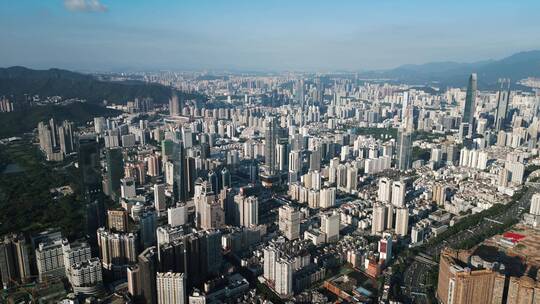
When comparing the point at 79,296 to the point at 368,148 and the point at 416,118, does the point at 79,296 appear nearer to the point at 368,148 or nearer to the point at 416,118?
the point at 368,148

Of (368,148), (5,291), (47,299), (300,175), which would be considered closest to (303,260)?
(47,299)

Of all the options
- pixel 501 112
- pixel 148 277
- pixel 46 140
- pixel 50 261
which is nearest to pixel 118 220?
pixel 50 261

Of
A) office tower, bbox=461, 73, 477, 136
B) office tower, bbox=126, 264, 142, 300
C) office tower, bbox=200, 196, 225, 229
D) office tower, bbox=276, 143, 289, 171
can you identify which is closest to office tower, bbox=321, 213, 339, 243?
office tower, bbox=200, 196, 225, 229

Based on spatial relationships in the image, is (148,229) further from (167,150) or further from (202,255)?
(167,150)

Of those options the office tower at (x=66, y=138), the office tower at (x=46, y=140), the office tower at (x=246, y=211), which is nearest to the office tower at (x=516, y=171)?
the office tower at (x=246, y=211)

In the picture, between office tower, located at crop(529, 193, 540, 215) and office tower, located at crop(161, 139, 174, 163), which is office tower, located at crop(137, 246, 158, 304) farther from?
office tower, located at crop(529, 193, 540, 215)

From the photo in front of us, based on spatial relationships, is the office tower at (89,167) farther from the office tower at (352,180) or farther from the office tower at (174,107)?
the office tower at (174,107)
